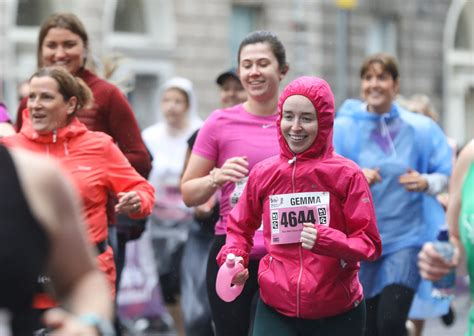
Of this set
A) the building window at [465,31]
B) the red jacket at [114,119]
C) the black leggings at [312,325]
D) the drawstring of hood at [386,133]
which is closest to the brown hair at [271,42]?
the red jacket at [114,119]

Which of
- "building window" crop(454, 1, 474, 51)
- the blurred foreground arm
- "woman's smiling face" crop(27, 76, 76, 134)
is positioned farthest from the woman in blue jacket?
"building window" crop(454, 1, 474, 51)

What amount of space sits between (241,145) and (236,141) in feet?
0.14

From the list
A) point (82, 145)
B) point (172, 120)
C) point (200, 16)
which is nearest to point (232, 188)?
point (82, 145)

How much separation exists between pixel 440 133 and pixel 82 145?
259 cm

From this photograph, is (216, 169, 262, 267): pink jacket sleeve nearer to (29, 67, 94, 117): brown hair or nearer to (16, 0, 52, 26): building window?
(29, 67, 94, 117): brown hair

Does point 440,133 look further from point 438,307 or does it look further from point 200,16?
point 200,16

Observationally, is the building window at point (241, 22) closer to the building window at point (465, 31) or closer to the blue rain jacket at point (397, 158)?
the building window at point (465, 31)

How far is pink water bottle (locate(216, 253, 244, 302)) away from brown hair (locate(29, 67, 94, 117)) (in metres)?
1.34

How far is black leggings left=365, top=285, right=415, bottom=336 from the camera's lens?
7.64 meters

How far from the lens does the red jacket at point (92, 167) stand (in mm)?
6656

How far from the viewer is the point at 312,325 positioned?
5.84m

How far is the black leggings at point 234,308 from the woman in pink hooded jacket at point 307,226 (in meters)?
0.76

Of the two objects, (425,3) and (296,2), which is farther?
(425,3)

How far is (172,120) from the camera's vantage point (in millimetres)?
11633
